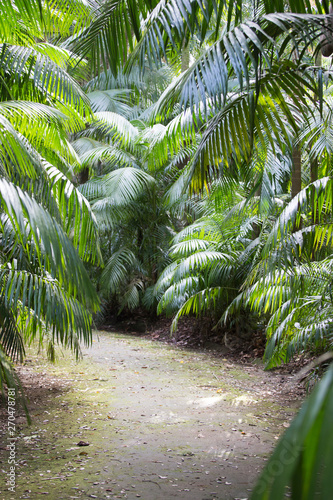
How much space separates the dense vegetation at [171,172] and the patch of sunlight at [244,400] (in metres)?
0.49

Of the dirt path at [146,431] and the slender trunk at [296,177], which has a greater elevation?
the slender trunk at [296,177]

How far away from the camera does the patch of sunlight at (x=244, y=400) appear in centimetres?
455

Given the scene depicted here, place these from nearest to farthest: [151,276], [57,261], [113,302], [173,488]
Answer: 1. [57,261]
2. [173,488]
3. [151,276]
4. [113,302]

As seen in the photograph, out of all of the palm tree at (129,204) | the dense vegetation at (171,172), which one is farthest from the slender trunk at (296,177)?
the palm tree at (129,204)

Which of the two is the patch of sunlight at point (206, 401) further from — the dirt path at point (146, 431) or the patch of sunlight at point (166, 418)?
the patch of sunlight at point (166, 418)

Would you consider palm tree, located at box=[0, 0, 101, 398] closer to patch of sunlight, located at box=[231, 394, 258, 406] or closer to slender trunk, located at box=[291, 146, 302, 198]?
patch of sunlight, located at box=[231, 394, 258, 406]

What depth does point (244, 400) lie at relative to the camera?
4676 millimetres

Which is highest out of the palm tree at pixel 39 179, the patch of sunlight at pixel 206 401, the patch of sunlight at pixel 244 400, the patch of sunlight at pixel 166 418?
the palm tree at pixel 39 179

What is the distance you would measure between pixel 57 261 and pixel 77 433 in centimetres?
256

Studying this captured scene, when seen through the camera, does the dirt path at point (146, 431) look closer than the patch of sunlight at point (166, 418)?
Yes

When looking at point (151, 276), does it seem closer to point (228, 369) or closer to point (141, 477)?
point (228, 369)

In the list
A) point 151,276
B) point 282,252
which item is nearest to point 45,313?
point 282,252

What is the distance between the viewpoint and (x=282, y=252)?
12.6 feet

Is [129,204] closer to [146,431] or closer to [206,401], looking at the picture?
[206,401]
